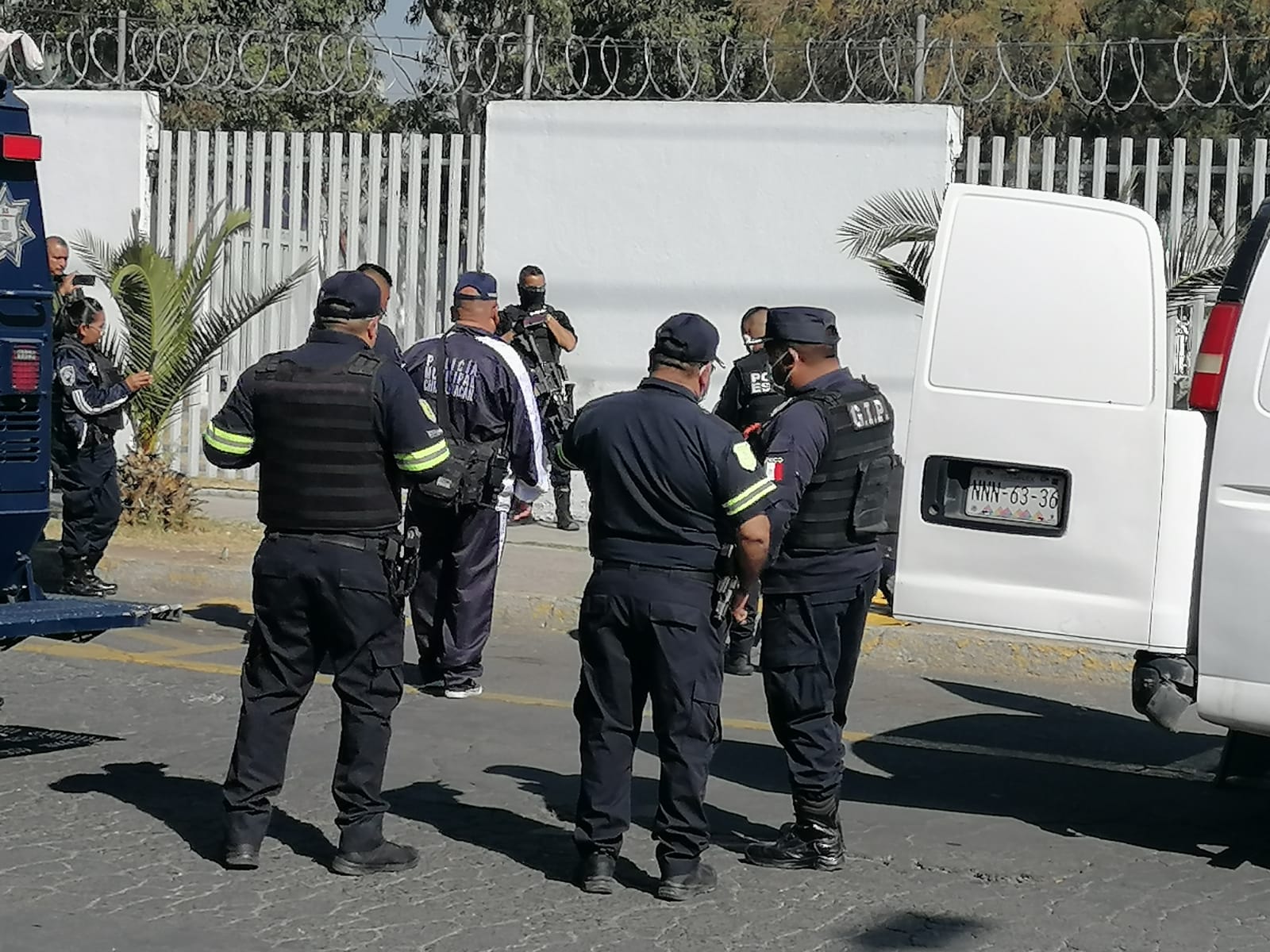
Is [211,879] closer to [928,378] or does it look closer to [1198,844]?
[928,378]

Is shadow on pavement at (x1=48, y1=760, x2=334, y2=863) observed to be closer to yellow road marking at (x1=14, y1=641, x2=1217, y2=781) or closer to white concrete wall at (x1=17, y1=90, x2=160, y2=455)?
yellow road marking at (x1=14, y1=641, x2=1217, y2=781)

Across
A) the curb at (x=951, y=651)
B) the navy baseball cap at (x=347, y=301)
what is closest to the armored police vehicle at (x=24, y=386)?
the navy baseball cap at (x=347, y=301)

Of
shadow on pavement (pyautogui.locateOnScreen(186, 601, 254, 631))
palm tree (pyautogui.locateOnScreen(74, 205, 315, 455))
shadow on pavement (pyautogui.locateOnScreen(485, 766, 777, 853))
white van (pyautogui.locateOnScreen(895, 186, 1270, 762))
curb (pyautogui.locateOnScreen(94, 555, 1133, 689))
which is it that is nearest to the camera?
white van (pyautogui.locateOnScreen(895, 186, 1270, 762))

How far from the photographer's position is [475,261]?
1411 cm

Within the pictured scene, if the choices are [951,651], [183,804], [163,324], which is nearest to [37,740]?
[183,804]

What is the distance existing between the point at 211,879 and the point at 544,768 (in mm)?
1866

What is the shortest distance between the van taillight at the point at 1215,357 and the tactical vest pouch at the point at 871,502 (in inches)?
39.4

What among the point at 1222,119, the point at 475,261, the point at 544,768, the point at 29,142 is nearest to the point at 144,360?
the point at 475,261

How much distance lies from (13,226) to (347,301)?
2.05m

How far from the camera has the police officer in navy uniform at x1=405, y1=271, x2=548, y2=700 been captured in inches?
340

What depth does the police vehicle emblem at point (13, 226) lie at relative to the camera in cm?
723

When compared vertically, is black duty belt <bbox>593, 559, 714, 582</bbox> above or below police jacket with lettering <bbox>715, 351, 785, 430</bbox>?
below

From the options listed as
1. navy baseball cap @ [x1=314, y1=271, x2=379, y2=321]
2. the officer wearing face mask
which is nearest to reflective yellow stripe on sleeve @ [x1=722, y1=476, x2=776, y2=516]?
navy baseball cap @ [x1=314, y1=271, x2=379, y2=321]

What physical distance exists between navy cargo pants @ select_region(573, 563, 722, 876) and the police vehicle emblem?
2.92 metres
